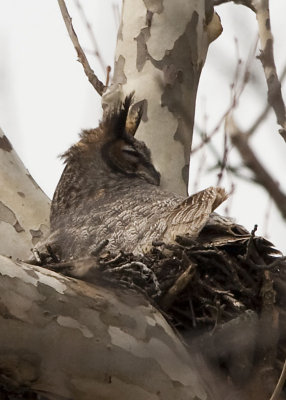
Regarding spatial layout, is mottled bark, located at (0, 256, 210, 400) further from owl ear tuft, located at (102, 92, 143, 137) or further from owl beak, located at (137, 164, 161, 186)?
owl ear tuft, located at (102, 92, 143, 137)

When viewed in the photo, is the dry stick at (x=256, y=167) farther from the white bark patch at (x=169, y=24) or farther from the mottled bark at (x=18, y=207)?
the white bark patch at (x=169, y=24)

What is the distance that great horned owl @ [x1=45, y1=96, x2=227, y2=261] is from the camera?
3438mm

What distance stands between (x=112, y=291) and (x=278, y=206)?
3.92ft

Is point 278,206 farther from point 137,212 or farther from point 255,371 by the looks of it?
point 137,212

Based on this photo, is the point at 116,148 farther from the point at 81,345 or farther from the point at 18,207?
the point at 81,345

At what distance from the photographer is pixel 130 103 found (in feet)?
14.8

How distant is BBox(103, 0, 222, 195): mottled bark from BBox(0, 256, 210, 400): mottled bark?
173cm

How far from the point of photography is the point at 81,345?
252 cm

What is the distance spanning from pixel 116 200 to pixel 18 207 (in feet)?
1.66

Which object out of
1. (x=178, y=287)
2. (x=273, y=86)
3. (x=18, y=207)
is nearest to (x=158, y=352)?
(x=178, y=287)

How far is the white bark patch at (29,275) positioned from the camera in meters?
2.53

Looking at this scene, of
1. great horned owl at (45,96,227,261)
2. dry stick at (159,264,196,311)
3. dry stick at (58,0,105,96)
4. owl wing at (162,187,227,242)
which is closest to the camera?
dry stick at (159,264,196,311)

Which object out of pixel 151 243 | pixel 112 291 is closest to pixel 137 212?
pixel 151 243

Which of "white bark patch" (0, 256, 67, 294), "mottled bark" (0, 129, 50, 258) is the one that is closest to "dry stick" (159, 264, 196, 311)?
"white bark patch" (0, 256, 67, 294)
